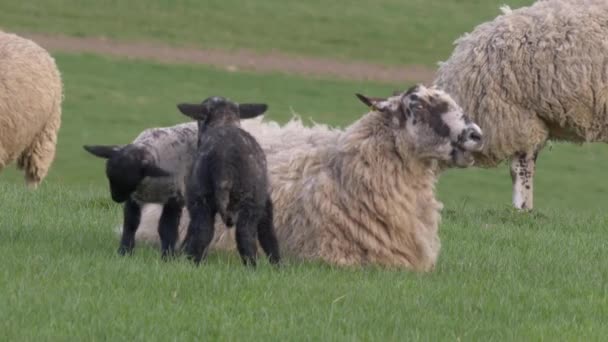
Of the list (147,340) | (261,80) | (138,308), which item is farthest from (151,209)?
(261,80)

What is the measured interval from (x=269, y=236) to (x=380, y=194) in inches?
33.2

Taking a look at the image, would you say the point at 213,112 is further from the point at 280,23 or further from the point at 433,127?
the point at 280,23

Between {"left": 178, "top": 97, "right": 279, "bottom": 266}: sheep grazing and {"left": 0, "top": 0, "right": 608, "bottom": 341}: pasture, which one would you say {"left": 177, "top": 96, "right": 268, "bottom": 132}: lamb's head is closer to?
{"left": 178, "top": 97, "right": 279, "bottom": 266}: sheep grazing

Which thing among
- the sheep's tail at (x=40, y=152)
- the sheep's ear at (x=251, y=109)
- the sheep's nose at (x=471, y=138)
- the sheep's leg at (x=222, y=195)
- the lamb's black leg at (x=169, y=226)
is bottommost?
the sheep's tail at (x=40, y=152)

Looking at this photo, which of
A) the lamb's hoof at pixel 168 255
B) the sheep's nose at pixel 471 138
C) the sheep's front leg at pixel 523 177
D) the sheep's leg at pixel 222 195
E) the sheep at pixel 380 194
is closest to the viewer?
the sheep's leg at pixel 222 195

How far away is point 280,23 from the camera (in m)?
38.1

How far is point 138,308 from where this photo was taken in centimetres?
693

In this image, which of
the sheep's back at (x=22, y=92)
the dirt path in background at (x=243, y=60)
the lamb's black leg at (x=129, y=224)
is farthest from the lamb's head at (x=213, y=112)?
the dirt path in background at (x=243, y=60)

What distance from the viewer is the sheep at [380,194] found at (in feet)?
Result: 28.5

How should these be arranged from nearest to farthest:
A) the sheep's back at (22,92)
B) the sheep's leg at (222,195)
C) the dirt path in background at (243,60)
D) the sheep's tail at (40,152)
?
the sheep's leg at (222,195), the sheep's back at (22,92), the sheep's tail at (40,152), the dirt path in background at (243,60)

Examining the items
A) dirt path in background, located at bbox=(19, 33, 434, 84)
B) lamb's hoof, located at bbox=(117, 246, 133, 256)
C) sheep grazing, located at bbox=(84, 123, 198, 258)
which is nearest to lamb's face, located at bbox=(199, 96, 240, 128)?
sheep grazing, located at bbox=(84, 123, 198, 258)

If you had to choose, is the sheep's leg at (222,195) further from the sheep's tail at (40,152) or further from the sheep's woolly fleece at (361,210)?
the sheep's tail at (40,152)

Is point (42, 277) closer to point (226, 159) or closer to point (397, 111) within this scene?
point (226, 159)

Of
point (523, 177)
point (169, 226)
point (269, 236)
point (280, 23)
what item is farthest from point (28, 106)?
point (280, 23)
